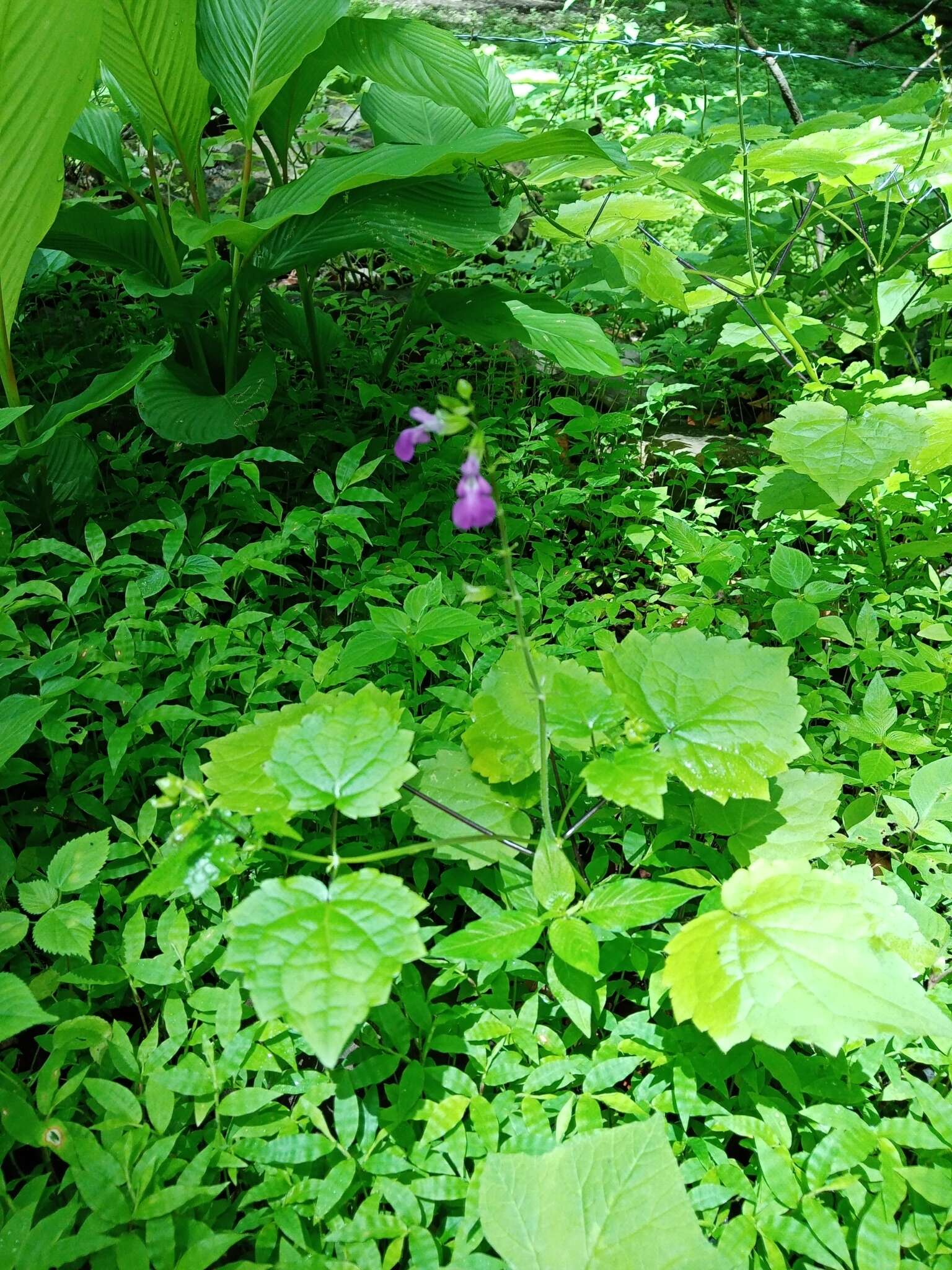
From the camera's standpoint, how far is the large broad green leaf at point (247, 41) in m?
1.94

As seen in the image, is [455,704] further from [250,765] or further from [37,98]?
[37,98]

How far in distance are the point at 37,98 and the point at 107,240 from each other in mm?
442

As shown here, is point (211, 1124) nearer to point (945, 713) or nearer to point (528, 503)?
point (945, 713)

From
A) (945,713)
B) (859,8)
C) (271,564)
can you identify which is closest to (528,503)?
(271,564)

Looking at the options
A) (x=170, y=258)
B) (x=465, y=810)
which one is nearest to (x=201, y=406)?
(x=170, y=258)

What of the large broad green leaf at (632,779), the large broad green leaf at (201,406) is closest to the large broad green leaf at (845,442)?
the large broad green leaf at (632,779)

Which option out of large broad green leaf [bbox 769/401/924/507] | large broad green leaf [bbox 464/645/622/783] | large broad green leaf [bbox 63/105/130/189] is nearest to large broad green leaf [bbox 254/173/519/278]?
large broad green leaf [bbox 63/105/130/189]

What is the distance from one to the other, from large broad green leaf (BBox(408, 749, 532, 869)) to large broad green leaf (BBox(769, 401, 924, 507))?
2.98 ft

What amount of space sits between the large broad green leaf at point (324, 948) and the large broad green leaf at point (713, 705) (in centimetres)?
40

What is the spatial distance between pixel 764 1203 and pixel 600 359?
67.2 inches

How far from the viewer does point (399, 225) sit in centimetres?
195

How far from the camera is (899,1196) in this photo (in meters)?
0.90

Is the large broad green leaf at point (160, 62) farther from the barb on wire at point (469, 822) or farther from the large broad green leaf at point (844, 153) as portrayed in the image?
the barb on wire at point (469, 822)

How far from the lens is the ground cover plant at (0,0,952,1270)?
886 mm
